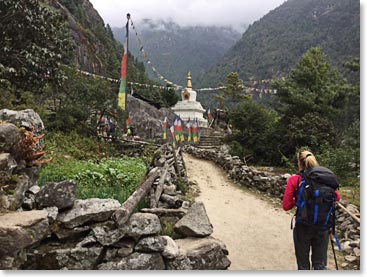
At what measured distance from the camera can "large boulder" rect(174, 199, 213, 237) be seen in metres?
3.92

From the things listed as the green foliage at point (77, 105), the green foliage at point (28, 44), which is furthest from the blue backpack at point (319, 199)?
the green foliage at point (77, 105)

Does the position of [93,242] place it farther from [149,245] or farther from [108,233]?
[149,245]

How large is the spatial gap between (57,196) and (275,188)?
705 cm

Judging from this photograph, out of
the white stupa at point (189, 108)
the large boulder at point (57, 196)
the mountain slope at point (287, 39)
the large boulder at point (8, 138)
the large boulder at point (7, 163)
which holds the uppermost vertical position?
the mountain slope at point (287, 39)

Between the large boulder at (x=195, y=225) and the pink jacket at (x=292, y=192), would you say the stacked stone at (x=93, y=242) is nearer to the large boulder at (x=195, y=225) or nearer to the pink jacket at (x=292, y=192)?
the large boulder at (x=195, y=225)

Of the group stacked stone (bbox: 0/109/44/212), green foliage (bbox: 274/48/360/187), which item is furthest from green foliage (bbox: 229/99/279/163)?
stacked stone (bbox: 0/109/44/212)

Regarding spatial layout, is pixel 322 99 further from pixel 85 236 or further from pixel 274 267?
pixel 85 236

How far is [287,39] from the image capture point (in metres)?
58.5

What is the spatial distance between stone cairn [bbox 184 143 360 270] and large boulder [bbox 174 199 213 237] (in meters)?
2.49

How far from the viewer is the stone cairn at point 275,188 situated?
16.5 ft

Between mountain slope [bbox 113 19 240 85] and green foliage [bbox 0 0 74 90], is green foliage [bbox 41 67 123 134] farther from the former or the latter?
mountain slope [bbox 113 19 240 85]

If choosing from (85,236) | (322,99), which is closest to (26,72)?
(85,236)

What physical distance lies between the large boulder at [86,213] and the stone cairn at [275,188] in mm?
3877

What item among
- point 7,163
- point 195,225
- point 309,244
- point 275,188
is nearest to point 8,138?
point 7,163
